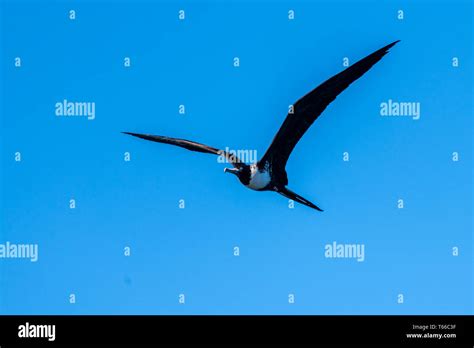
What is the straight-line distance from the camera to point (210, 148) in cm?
1338

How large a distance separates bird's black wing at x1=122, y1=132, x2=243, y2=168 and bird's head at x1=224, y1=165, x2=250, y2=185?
71 mm

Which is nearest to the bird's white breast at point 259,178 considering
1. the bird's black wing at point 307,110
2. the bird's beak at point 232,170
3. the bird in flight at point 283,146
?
the bird in flight at point 283,146

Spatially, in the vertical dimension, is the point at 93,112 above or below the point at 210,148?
above

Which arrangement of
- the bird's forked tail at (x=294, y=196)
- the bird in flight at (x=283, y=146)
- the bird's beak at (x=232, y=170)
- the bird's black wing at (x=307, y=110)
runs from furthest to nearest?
the bird's beak at (x=232, y=170) → the bird's forked tail at (x=294, y=196) → the bird in flight at (x=283, y=146) → the bird's black wing at (x=307, y=110)

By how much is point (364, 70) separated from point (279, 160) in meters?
2.12

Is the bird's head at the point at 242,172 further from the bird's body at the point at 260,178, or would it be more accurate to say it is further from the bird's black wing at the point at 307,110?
the bird's black wing at the point at 307,110

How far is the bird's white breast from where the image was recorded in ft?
43.8

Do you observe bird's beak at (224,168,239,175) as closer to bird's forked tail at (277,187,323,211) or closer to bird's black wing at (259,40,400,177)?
bird's black wing at (259,40,400,177)

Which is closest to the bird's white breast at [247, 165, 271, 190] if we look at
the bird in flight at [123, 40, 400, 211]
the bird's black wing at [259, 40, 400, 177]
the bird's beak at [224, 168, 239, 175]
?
the bird in flight at [123, 40, 400, 211]

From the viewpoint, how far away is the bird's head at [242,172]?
43.9ft
